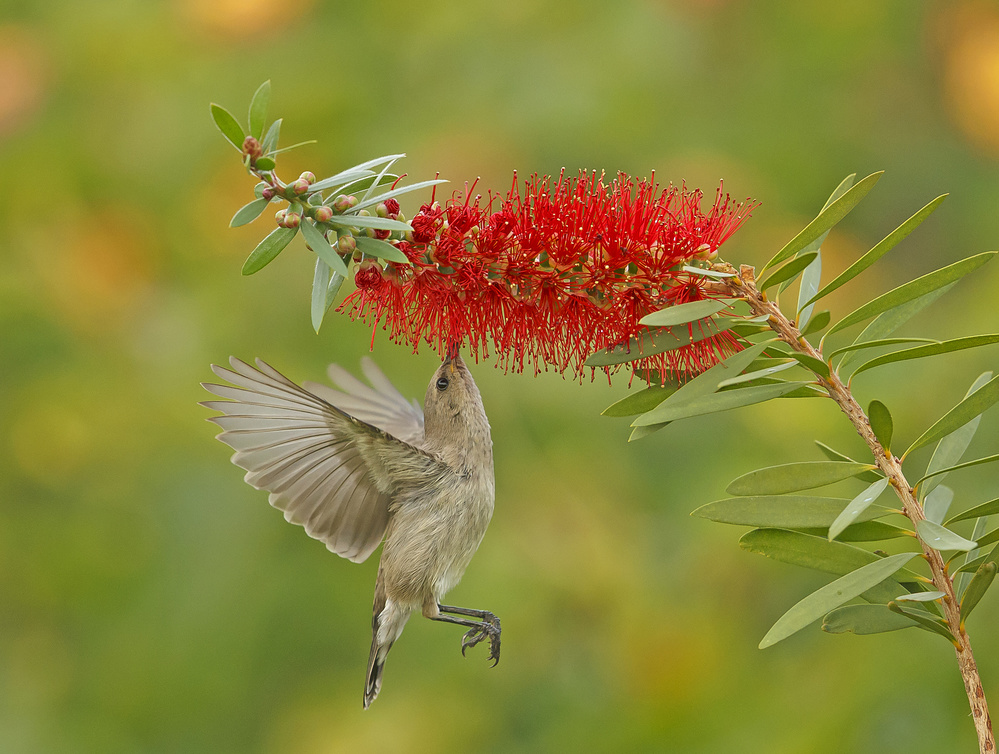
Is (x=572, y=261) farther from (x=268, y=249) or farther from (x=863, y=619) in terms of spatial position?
(x=863, y=619)

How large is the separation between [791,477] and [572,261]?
20.0 inches

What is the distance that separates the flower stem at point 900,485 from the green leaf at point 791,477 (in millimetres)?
71

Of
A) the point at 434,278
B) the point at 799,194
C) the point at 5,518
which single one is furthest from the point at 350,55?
the point at 434,278

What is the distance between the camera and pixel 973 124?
5043 millimetres

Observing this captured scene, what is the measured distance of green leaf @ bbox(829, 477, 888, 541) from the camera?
3.55 feet

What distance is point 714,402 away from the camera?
130 centimetres

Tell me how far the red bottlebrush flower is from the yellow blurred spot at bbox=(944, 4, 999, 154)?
401cm

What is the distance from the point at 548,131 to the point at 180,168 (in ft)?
5.94


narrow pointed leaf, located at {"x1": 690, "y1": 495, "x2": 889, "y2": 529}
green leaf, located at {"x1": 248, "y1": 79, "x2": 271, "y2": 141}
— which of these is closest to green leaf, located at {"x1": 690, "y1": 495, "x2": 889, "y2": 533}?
narrow pointed leaf, located at {"x1": 690, "y1": 495, "x2": 889, "y2": 529}

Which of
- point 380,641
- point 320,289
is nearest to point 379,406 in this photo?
point 380,641

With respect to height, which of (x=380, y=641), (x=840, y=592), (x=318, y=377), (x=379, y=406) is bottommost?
(x=840, y=592)

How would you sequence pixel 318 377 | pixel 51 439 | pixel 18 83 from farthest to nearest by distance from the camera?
pixel 18 83
pixel 51 439
pixel 318 377

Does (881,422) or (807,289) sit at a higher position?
(807,289)

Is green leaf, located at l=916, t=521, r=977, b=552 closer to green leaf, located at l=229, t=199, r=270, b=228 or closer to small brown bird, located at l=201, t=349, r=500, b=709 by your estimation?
green leaf, located at l=229, t=199, r=270, b=228
